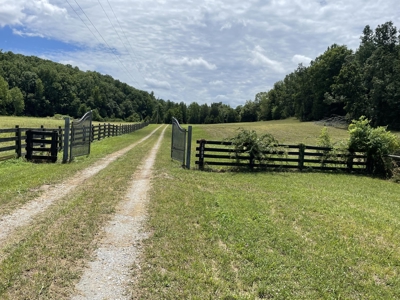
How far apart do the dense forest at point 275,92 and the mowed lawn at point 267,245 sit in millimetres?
52004

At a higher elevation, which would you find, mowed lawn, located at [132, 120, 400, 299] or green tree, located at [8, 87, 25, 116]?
green tree, located at [8, 87, 25, 116]

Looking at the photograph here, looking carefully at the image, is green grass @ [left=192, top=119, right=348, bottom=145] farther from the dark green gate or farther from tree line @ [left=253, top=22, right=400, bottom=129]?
the dark green gate

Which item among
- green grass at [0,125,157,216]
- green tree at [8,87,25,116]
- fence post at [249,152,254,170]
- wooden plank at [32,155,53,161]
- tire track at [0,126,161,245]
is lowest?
tire track at [0,126,161,245]

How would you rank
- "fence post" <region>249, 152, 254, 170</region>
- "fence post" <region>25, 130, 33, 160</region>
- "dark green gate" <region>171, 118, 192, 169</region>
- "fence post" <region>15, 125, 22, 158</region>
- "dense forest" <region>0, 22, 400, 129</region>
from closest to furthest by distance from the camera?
"fence post" <region>15, 125, 22, 158</region> < "fence post" <region>25, 130, 33, 160</region> < "dark green gate" <region>171, 118, 192, 169</region> < "fence post" <region>249, 152, 254, 170</region> < "dense forest" <region>0, 22, 400, 129</region>

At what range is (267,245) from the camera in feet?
15.8

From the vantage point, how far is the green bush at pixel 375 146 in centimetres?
1388

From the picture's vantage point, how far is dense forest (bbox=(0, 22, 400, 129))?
54.4m

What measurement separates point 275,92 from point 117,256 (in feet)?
379

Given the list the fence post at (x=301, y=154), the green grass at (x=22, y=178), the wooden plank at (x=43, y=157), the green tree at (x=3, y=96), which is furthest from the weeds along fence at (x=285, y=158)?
the green tree at (x=3, y=96)

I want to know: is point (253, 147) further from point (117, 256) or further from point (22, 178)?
point (117, 256)

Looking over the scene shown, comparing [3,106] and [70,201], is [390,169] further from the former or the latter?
[3,106]

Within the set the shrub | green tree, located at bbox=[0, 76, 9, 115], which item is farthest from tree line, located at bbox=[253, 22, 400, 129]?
green tree, located at bbox=[0, 76, 9, 115]

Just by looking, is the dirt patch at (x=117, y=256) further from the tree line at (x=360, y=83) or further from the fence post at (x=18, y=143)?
the tree line at (x=360, y=83)

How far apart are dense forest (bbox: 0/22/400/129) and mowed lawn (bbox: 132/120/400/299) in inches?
2047
